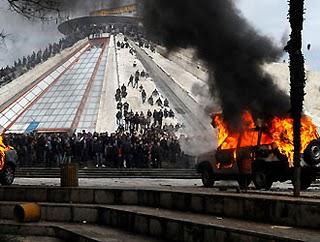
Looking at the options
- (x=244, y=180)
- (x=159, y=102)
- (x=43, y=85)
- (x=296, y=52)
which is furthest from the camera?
(x=43, y=85)

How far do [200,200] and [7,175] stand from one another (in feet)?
27.1

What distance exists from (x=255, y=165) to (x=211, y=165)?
2055 millimetres

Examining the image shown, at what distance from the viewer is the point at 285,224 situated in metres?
7.51

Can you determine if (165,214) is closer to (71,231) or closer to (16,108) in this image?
(71,231)

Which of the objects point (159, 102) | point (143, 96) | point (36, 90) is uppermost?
point (36, 90)

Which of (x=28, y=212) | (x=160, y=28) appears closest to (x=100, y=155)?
(x=160, y=28)

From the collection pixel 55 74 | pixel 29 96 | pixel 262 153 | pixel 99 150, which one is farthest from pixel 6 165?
pixel 55 74

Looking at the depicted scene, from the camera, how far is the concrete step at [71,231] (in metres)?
9.24

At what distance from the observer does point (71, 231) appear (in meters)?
10.1

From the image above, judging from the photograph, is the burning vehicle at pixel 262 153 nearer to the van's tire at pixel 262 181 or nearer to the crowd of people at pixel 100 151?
the van's tire at pixel 262 181

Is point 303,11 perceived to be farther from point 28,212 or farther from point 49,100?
point 49,100

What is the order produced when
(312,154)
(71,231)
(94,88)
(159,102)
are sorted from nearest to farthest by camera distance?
(71,231) < (312,154) < (159,102) < (94,88)

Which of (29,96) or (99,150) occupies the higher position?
(29,96)

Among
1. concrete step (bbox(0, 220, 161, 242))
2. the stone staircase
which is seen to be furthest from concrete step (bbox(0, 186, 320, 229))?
concrete step (bbox(0, 220, 161, 242))
